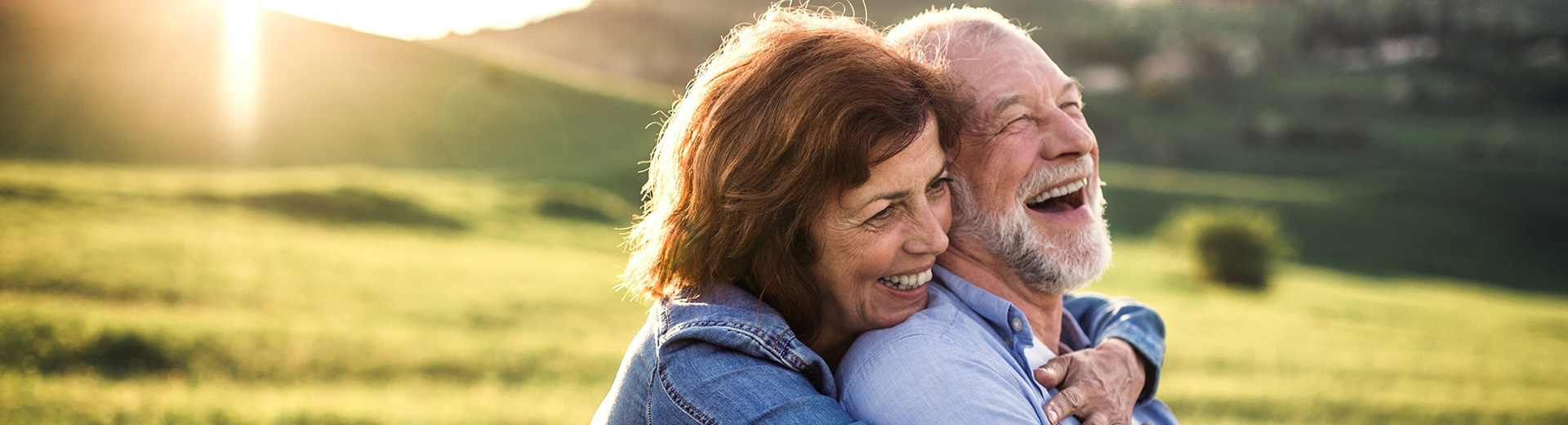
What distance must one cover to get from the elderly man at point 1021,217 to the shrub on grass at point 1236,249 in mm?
27224

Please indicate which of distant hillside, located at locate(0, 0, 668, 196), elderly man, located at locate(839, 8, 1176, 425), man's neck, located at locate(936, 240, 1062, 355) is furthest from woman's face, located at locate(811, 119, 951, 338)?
distant hillside, located at locate(0, 0, 668, 196)

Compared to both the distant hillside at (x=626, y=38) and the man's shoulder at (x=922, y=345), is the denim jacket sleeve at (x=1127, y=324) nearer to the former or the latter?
the man's shoulder at (x=922, y=345)

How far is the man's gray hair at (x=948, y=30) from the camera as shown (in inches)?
131

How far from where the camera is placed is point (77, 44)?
138 feet

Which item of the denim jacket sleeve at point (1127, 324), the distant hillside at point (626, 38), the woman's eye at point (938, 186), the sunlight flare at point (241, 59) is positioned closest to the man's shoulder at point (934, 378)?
the woman's eye at point (938, 186)

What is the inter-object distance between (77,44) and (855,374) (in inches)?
2047

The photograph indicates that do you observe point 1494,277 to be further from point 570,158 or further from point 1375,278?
point 570,158

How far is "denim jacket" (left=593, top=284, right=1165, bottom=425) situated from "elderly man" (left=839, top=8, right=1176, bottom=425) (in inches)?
13.5

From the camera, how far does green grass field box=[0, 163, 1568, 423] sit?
29.4 ft

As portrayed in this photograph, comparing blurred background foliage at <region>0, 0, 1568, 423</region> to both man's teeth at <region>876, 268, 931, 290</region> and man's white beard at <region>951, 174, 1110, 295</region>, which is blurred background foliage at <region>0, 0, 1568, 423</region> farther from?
man's teeth at <region>876, 268, 931, 290</region>

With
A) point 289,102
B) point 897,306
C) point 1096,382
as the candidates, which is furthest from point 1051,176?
point 289,102

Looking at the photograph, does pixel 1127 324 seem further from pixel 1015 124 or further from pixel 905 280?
pixel 905 280

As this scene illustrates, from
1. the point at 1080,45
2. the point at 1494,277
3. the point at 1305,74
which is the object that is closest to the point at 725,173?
the point at 1494,277

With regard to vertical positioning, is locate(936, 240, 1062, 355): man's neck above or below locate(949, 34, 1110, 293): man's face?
below
